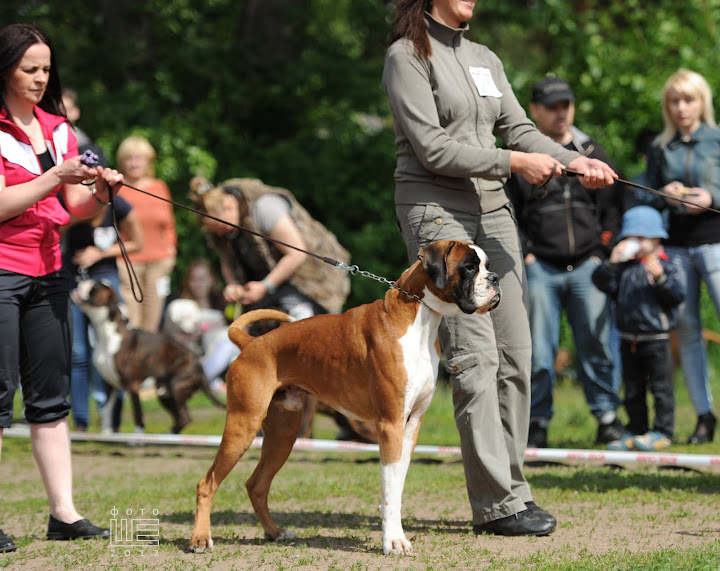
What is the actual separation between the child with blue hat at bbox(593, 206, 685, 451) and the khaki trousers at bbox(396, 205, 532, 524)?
2.69 meters

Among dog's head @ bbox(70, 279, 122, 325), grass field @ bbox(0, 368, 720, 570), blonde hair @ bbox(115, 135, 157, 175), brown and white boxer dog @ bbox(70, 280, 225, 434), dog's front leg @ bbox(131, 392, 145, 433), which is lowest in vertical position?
grass field @ bbox(0, 368, 720, 570)

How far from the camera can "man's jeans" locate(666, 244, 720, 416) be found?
7.63m

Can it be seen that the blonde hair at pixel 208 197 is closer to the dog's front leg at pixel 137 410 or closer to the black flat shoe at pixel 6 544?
the dog's front leg at pixel 137 410

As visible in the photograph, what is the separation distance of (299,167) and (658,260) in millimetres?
7062

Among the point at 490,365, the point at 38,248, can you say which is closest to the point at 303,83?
the point at 38,248

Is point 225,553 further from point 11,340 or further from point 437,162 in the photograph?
point 437,162

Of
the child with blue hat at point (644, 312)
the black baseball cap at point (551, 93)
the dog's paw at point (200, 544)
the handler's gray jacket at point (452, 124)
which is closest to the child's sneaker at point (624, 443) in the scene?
the child with blue hat at point (644, 312)

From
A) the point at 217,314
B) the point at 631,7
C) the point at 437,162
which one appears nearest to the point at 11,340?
the point at 437,162

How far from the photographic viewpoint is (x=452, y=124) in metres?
5.09

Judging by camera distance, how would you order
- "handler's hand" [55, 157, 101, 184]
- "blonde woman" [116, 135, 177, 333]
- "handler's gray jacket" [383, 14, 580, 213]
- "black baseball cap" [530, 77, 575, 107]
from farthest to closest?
"blonde woman" [116, 135, 177, 333]
"black baseball cap" [530, 77, 575, 107]
"handler's gray jacket" [383, 14, 580, 213]
"handler's hand" [55, 157, 101, 184]

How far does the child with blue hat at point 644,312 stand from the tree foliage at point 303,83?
19.1 feet

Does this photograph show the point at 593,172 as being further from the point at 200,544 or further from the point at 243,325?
the point at 200,544

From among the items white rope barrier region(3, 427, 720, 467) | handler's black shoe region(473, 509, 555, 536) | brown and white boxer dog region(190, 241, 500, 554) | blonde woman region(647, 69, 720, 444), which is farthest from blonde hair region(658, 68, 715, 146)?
handler's black shoe region(473, 509, 555, 536)

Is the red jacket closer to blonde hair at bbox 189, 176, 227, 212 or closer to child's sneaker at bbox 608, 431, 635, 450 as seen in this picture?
blonde hair at bbox 189, 176, 227, 212
